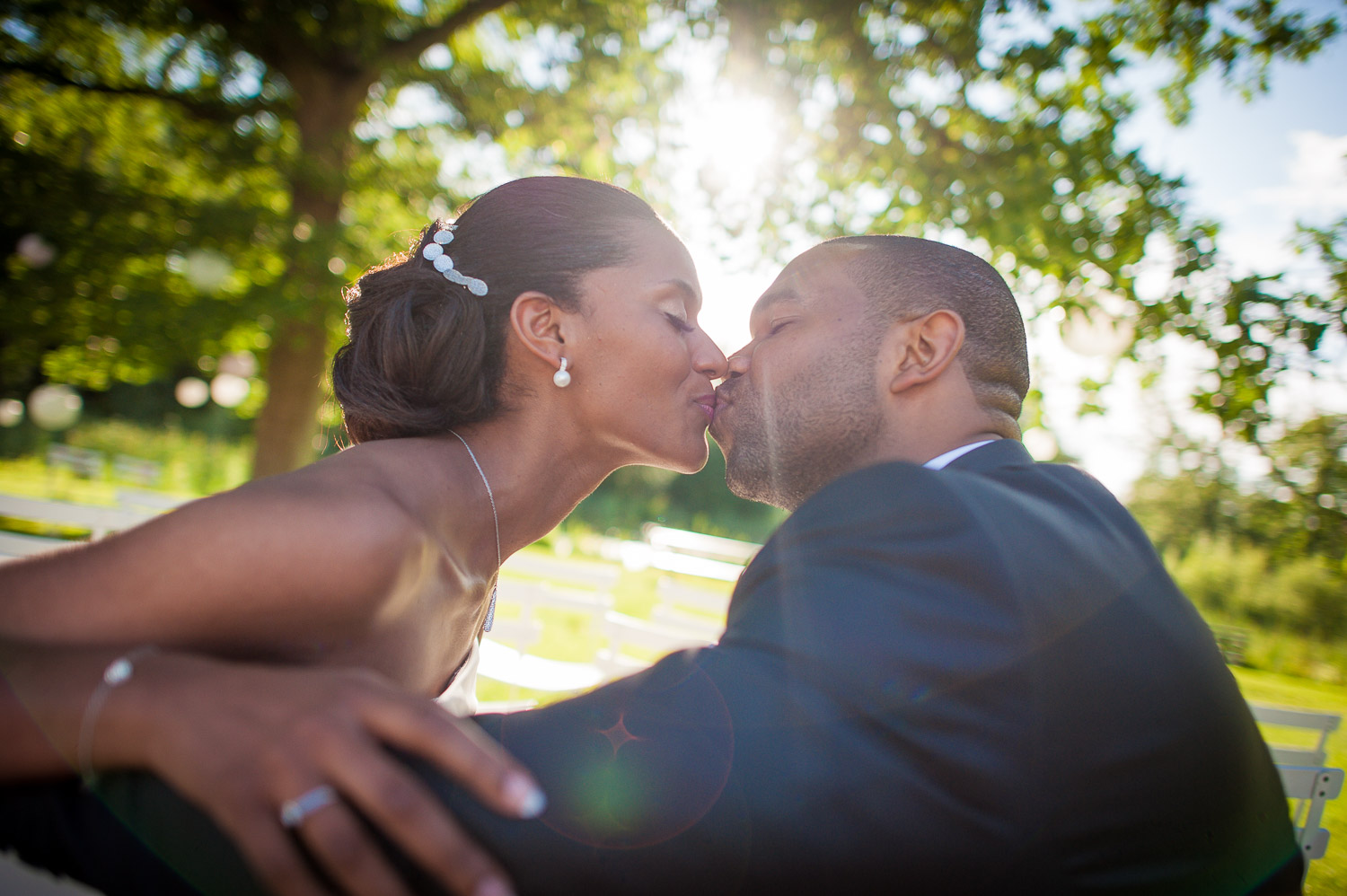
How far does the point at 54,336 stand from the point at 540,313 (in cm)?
1039

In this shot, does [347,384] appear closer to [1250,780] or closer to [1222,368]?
[1250,780]

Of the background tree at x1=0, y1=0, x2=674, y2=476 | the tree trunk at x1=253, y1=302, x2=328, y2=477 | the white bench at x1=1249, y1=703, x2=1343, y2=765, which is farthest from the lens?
the tree trunk at x1=253, y1=302, x2=328, y2=477

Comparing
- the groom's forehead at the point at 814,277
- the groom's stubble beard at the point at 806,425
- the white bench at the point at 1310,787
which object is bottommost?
the white bench at the point at 1310,787

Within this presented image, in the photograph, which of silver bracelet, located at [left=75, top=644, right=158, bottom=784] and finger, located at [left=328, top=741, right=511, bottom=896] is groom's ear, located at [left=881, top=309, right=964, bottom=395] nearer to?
finger, located at [left=328, top=741, right=511, bottom=896]

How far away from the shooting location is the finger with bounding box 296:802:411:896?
1.01 meters

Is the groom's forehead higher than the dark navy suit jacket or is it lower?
higher

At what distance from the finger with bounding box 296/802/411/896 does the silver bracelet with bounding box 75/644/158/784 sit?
435mm

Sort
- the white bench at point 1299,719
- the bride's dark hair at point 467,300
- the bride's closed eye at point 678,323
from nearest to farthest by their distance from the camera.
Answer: the bride's dark hair at point 467,300
the bride's closed eye at point 678,323
the white bench at point 1299,719

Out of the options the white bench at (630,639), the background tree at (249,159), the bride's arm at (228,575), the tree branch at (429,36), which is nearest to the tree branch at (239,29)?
the background tree at (249,159)

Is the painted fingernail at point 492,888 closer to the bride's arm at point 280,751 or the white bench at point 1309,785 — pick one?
the bride's arm at point 280,751

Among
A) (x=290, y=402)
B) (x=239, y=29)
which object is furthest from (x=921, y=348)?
(x=239, y=29)

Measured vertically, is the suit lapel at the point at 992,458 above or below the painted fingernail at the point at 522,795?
above

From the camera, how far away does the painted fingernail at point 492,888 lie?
101cm

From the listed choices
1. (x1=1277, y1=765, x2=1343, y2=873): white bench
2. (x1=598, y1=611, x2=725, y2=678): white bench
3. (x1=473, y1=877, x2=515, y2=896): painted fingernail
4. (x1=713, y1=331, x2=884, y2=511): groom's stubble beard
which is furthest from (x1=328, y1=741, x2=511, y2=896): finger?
(x1=598, y1=611, x2=725, y2=678): white bench
